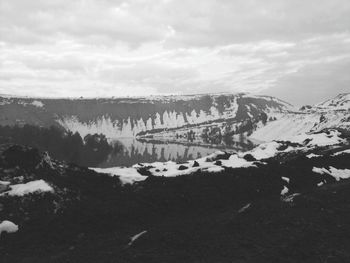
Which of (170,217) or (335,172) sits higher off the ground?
(335,172)

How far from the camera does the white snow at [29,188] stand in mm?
25489

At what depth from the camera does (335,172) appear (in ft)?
131

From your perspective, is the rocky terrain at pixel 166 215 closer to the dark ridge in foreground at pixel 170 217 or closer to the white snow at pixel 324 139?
the dark ridge in foreground at pixel 170 217

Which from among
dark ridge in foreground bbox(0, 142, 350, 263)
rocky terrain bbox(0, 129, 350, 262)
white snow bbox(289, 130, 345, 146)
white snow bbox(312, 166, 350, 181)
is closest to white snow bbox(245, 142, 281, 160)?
white snow bbox(289, 130, 345, 146)

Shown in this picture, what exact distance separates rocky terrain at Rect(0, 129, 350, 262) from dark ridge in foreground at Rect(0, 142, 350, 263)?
0.06 meters

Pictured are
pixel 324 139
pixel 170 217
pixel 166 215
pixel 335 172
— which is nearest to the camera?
pixel 170 217

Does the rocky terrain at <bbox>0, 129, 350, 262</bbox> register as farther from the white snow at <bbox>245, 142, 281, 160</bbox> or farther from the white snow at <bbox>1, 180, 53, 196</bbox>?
the white snow at <bbox>245, 142, 281, 160</bbox>

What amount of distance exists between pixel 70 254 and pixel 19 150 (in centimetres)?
1609

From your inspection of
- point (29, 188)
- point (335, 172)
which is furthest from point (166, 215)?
point (335, 172)

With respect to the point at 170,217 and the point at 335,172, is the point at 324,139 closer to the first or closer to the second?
the point at 335,172

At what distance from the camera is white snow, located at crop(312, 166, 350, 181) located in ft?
126

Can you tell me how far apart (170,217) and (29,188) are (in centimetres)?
945

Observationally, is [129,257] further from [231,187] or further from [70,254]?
[231,187]

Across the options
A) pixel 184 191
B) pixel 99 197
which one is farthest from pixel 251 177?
pixel 99 197
